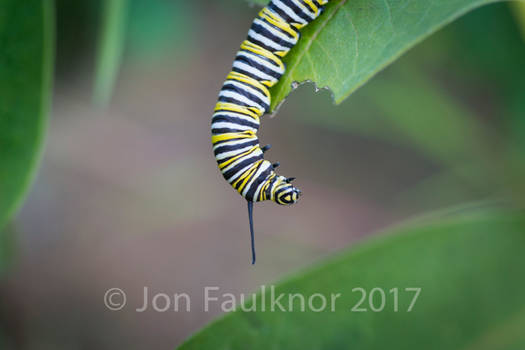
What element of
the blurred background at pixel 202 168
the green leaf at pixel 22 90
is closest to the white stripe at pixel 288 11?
the green leaf at pixel 22 90

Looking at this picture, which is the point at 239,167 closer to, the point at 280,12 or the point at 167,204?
the point at 280,12

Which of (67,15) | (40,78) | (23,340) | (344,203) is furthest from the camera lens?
(344,203)

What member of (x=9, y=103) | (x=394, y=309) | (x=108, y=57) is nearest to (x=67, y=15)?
(x=108, y=57)

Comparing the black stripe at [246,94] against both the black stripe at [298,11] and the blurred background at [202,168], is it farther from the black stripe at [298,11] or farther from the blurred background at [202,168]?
the blurred background at [202,168]

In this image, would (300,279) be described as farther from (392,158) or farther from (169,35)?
(392,158)

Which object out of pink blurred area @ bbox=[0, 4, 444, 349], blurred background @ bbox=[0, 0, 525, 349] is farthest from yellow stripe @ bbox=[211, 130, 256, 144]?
pink blurred area @ bbox=[0, 4, 444, 349]

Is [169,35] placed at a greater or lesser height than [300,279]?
lesser
